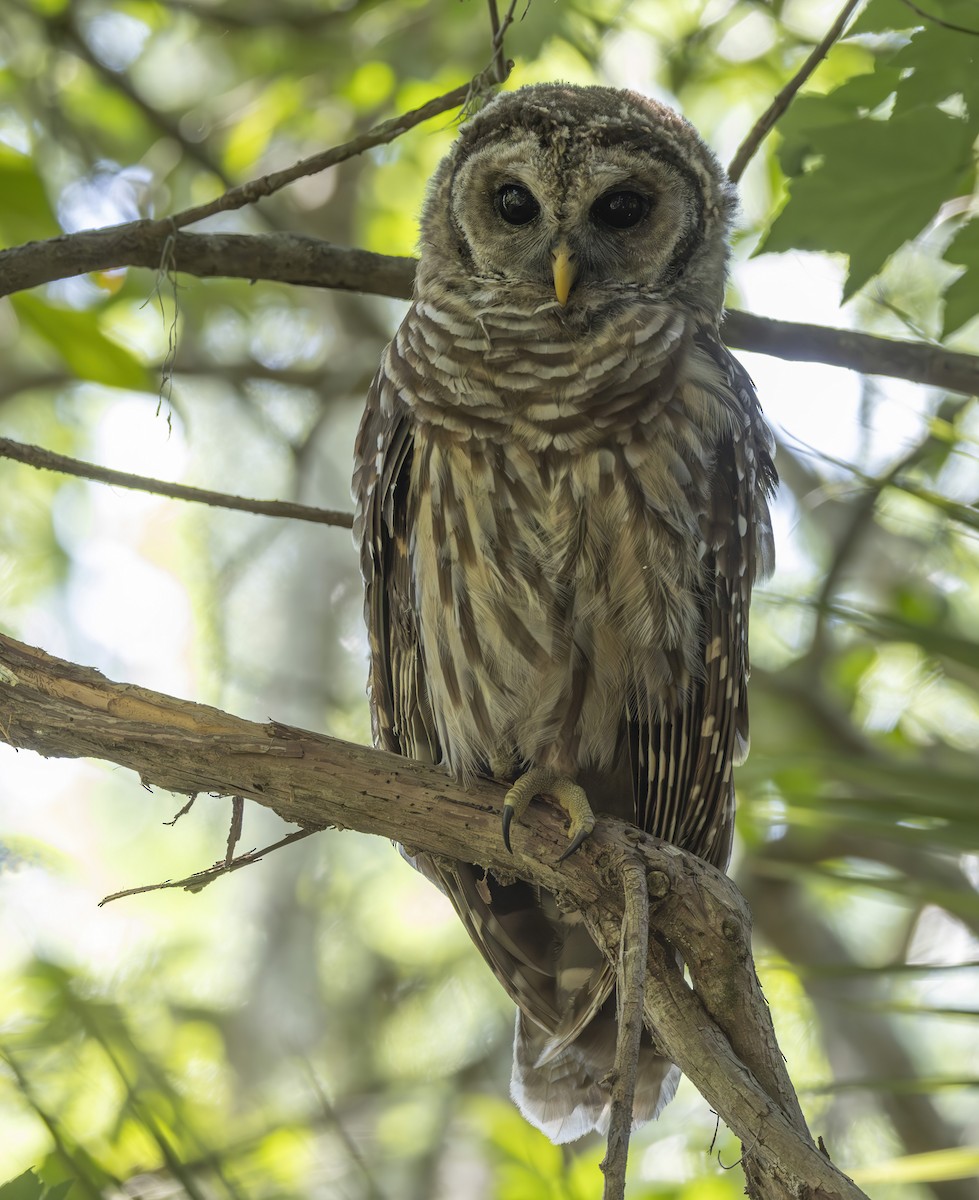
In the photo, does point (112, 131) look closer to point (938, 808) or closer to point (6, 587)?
point (6, 587)

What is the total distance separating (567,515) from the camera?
240cm

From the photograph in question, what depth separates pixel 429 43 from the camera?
4.56m

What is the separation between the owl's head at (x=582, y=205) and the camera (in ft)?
8.63

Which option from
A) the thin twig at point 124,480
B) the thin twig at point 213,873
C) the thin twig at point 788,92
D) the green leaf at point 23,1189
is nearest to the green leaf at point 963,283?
the thin twig at point 788,92

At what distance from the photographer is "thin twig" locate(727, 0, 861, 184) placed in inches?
89.0

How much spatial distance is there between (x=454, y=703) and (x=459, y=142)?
4.30ft

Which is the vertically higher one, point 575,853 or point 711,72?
point 711,72

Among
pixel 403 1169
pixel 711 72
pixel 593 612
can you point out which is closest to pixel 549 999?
pixel 593 612

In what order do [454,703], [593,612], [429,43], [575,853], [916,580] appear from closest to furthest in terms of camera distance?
[575,853] → [593,612] → [454,703] → [429,43] → [916,580]

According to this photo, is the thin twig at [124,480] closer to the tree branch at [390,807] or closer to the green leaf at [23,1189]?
the tree branch at [390,807]

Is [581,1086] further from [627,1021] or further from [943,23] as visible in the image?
[943,23]

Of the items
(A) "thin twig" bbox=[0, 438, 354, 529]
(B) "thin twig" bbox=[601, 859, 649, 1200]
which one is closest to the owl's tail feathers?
(B) "thin twig" bbox=[601, 859, 649, 1200]

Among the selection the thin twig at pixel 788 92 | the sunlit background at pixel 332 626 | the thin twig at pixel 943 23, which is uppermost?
the thin twig at pixel 943 23

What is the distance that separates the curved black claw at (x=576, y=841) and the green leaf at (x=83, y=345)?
123cm
